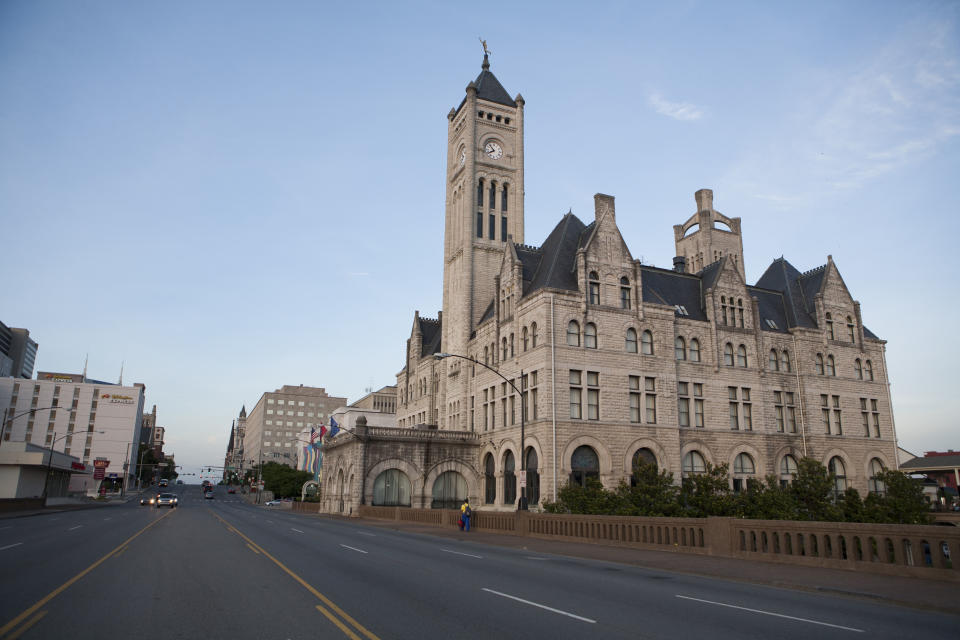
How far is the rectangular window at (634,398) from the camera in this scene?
144ft

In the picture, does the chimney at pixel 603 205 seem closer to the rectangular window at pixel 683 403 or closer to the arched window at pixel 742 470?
the rectangular window at pixel 683 403

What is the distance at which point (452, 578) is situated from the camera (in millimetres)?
13781

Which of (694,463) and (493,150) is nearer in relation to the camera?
(694,463)

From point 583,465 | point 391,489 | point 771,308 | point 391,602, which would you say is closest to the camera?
point 391,602

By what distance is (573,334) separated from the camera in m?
42.8

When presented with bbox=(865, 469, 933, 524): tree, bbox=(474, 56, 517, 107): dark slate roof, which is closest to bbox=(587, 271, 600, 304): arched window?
bbox=(865, 469, 933, 524): tree

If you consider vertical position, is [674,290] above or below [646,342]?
above

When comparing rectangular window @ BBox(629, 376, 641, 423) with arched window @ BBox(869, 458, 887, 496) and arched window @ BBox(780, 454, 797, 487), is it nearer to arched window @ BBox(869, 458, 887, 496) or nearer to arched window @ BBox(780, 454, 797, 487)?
arched window @ BBox(780, 454, 797, 487)

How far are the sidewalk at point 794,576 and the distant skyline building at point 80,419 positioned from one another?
133 m

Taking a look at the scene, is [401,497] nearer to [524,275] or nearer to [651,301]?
[524,275]

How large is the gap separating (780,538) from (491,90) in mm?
54448

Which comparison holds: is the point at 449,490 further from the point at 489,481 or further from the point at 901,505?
the point at 901,505

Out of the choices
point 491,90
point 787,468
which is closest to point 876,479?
point 787,468

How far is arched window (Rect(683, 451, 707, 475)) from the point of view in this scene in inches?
1783
